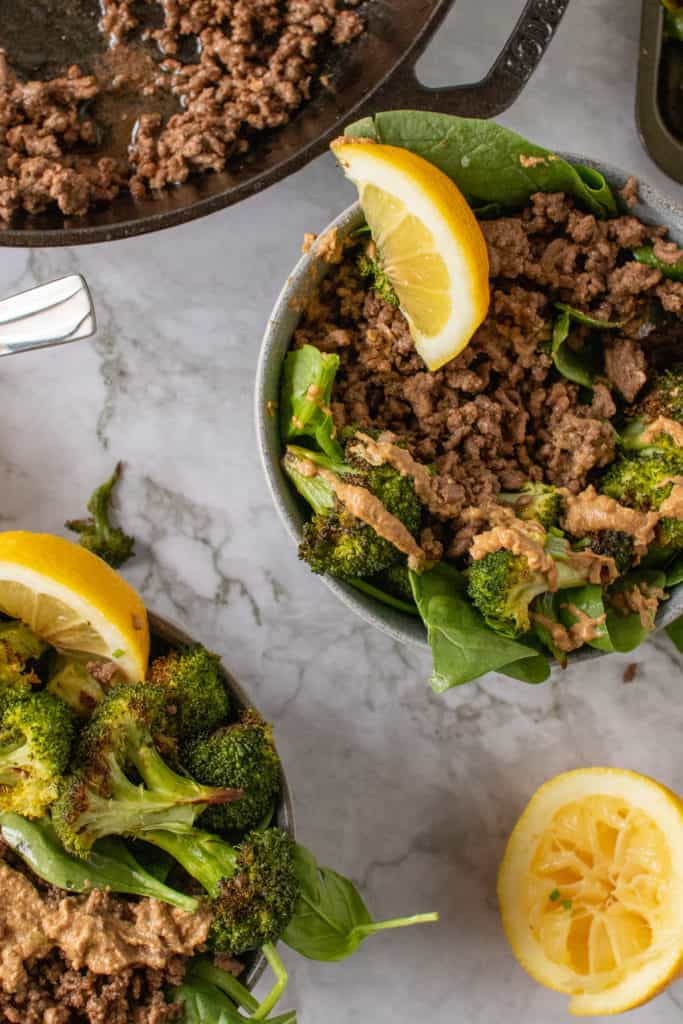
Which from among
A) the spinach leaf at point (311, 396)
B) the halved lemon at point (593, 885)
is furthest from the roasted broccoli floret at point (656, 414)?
the halved lemon at point (593, 885)

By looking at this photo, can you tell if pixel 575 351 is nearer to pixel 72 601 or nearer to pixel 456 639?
pixel 456 639

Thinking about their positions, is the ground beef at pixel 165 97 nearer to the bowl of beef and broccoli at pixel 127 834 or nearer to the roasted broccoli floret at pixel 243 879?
the bowl of beef and broccoli at pixel 127 834

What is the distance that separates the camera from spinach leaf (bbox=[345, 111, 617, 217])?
1.74 meters

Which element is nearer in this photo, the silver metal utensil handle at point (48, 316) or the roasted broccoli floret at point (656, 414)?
the roasted broccoli floret at point (656, 414)

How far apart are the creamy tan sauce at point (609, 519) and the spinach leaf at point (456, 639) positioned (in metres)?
0.20

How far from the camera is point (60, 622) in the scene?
1741 mm

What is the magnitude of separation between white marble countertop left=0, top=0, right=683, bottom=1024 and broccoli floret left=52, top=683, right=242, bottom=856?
407 millimetres

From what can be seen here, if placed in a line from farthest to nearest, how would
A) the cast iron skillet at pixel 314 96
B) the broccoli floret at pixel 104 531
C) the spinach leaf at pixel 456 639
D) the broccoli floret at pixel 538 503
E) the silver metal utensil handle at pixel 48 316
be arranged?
the broccoli floret at pixel 104 531 → the silver metal utensil handle at pixel 48 316 → the cast iron skillet at pixel 314 96 → the broccoli floret at pixel 538 503 → the spinach leaf at pixel 456 639

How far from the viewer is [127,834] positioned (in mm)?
1719

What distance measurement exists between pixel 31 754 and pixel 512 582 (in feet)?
2.39

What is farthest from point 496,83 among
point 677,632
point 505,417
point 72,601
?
point 72,601

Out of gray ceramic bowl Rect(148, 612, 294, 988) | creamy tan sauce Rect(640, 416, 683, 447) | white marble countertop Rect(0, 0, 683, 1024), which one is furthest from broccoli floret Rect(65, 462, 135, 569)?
creamy tan sauce Rect(640, 416, 683, 447)

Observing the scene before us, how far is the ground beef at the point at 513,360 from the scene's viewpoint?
1.76 meters

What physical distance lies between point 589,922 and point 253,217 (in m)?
1.39
